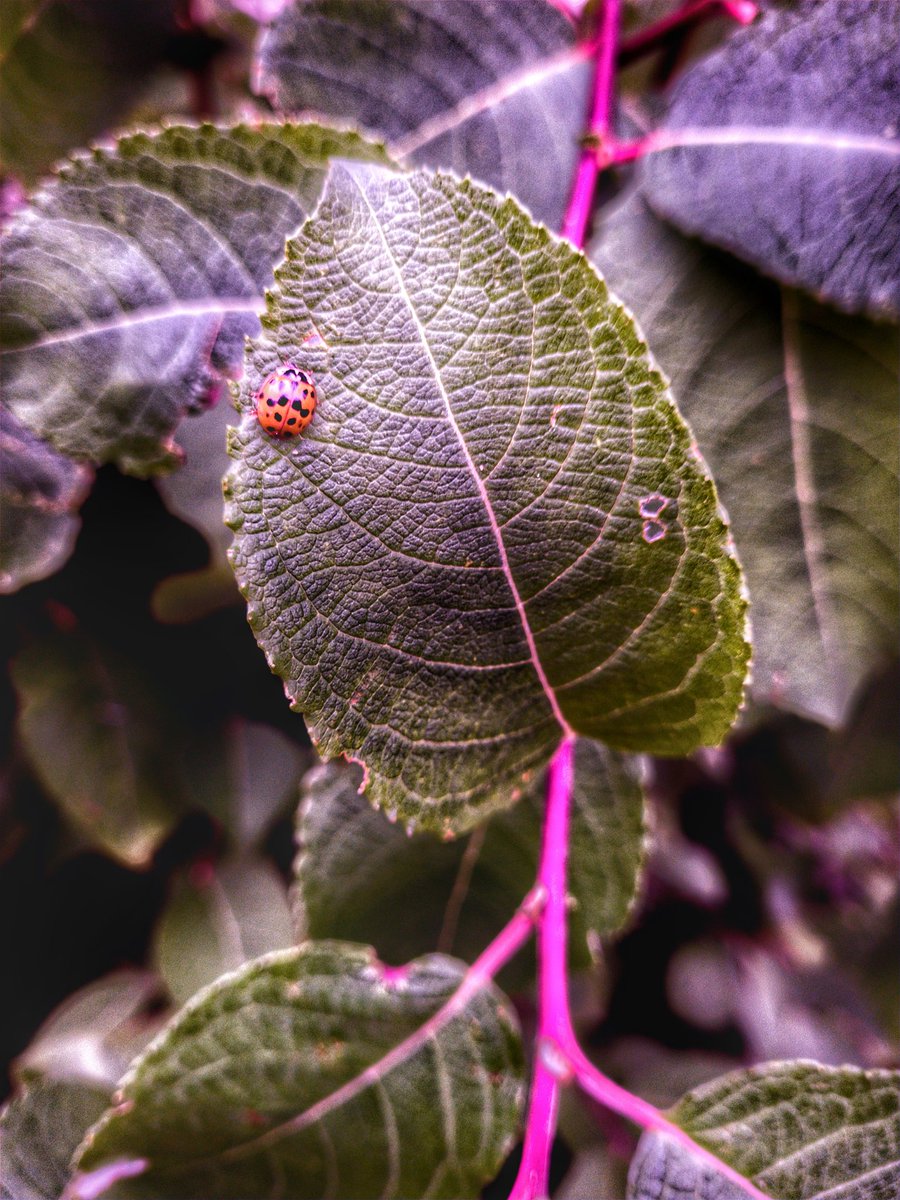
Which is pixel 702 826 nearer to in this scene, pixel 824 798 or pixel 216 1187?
pixel 824 798

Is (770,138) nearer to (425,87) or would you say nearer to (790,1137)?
(425,87)

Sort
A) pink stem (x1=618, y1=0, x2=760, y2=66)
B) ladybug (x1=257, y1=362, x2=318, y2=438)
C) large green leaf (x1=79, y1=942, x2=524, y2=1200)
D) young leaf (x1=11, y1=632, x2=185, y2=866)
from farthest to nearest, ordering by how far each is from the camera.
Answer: young leaf (x1=11, y1=632, x2=185, y2=866)
pink stem (x1=618, y1=0, x2=760, y2=66)
large green leaf (x1=79, y1=942, x2=524, y2=1200)
ladybug (x1=257, y1=362, x2=318, y2=438)

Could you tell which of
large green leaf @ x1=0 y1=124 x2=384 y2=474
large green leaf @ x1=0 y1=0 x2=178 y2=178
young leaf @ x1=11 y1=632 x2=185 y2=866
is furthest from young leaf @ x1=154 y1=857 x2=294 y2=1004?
large green leaf @ x1=0 y1=0 x2=178 y2=178

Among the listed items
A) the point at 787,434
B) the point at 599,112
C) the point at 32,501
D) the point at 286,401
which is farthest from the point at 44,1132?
the point at 599,112

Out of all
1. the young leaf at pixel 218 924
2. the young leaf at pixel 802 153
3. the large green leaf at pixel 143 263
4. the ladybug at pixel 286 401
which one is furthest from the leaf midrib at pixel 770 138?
the young leaf at pixel 218 924

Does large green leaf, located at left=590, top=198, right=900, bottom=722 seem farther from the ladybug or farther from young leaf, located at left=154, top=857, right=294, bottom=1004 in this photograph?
→ young leaf, located at left=154, top=857, right=294, bottom=1004

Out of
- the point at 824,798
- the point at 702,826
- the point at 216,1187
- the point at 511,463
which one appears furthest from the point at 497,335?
the point at 702,826
